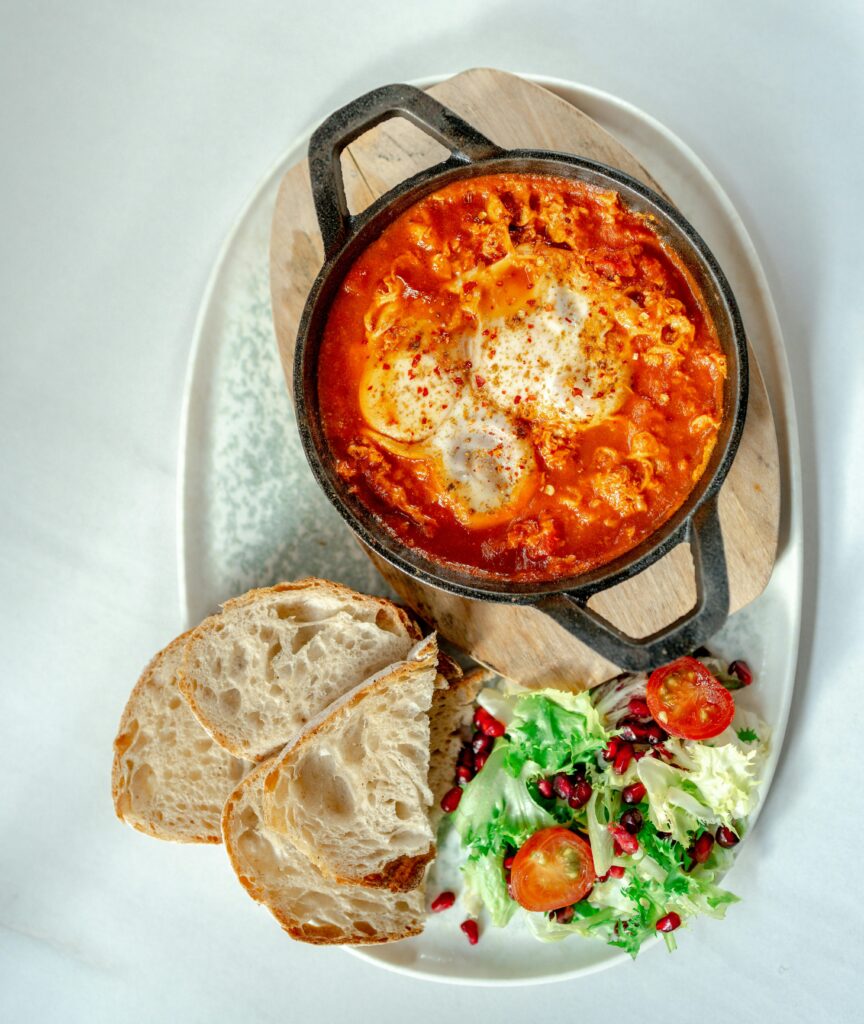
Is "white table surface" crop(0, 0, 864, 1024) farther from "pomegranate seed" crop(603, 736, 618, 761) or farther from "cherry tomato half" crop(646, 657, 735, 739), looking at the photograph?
"pomegranate seed" crop(603, 736, 618, 761)

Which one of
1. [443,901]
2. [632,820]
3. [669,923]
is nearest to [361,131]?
[632,820]

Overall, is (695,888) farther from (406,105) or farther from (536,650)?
(406,105)

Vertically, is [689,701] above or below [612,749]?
above

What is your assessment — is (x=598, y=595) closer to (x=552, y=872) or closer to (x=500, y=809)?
(x=500, y=809)

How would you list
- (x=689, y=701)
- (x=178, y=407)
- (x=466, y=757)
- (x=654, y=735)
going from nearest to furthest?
1. (x=689, y=701)
2. (x=654, y=735)
3. (x=466, y=757)
4. (x=178, y=407)

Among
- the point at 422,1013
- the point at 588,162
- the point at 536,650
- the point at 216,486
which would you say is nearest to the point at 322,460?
the point at 216,486

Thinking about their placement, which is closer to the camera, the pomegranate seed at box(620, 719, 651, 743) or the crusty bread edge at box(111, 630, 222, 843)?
the pomegranate seed at box(620, 719, 651, 743)

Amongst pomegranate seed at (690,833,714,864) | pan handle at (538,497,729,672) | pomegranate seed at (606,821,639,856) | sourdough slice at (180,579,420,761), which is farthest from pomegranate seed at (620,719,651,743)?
sourdough slice at (180,579,420,761)
